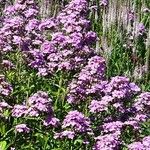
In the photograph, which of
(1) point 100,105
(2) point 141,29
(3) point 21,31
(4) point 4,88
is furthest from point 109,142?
(2) point 141,29

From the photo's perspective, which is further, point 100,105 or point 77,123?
point 100,105

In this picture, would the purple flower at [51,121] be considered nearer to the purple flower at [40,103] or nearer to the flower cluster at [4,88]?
the purple flower at [40,103]

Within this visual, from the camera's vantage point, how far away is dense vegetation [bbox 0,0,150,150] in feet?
16.3

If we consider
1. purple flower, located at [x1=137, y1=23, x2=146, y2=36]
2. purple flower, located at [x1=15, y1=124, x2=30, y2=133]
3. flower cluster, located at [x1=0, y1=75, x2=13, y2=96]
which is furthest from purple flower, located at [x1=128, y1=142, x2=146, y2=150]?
purple flower, located at [x1=137, y1=23, x2=146, y2=36]

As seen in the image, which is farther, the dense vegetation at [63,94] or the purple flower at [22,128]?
the dense vegetation at [63,94]

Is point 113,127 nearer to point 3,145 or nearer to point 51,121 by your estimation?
point 51,121

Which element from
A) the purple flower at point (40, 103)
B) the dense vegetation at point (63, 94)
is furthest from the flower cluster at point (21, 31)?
the purple flower at point (40, 103)

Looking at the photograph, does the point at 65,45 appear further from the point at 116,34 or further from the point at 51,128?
the point at 116,34

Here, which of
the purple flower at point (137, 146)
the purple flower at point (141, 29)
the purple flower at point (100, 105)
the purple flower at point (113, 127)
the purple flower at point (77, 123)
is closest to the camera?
the purple flower at point (137, 146)

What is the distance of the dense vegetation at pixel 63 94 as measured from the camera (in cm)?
497

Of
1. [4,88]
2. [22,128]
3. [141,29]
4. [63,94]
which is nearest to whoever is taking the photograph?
[22,128]

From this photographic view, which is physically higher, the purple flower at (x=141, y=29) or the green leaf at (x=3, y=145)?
the purple flower at (x=141, y=29)

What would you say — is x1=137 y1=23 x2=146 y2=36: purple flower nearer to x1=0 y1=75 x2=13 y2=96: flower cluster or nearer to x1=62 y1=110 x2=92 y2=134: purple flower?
x1=0 y1=75 x2=13 y2=96: flower cluster

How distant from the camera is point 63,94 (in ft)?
18.5
